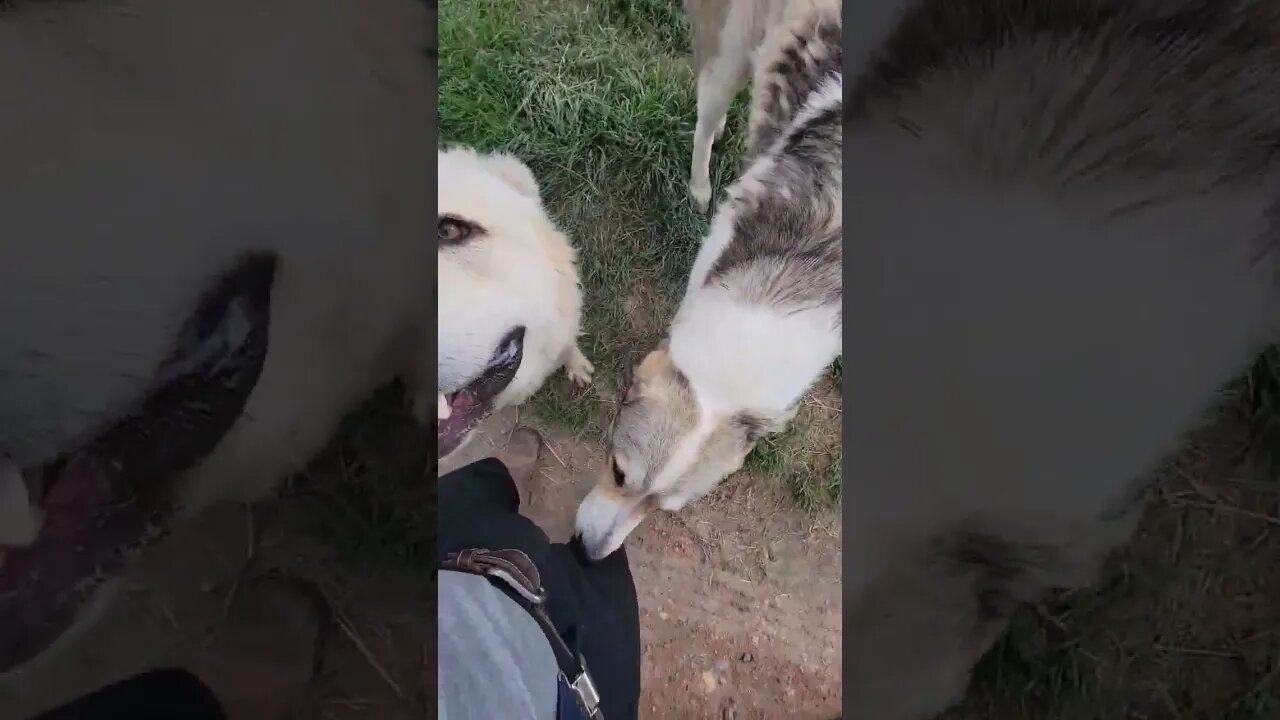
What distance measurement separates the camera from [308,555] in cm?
86

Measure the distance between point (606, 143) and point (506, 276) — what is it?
0.62 ft

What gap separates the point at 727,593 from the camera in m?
0.82

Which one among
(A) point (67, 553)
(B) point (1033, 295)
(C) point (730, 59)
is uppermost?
(C) point (730, 59)

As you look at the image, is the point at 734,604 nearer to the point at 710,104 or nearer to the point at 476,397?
the point at 476,397

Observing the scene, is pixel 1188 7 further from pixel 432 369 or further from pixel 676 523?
pixel 432 369

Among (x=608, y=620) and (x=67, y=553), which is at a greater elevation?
(x=608, y=620)

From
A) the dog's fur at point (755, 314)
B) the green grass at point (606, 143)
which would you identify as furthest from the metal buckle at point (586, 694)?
the green grass at point (606, 143)

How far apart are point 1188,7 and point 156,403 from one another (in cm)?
132

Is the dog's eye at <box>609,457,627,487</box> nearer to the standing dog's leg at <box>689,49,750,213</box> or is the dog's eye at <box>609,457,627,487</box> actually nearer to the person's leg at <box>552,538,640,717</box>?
the person's leg at <box>552,538,640,717</box>

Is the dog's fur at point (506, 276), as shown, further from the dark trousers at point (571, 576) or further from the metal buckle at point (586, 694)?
the metal buckle at point (586, 694)

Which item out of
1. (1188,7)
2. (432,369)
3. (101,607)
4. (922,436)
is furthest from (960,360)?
(101,607)

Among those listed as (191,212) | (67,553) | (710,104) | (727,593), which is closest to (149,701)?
(67,553)

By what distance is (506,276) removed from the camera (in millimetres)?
813

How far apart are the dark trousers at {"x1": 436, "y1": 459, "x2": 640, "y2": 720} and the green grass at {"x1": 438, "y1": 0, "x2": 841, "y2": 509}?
0.40 feet
